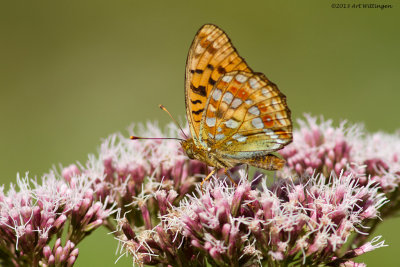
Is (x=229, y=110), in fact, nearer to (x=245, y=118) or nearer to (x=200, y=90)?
(x=245, y=118)

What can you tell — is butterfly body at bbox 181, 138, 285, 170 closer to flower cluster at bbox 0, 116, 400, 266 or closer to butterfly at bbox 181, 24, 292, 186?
butterfly at bbox 181, 24, 292, 186

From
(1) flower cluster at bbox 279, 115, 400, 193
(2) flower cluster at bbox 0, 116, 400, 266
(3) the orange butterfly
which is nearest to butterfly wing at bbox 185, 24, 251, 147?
(3) the orange butterfly

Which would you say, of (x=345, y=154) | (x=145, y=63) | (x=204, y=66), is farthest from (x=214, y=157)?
(x=145, y=63)

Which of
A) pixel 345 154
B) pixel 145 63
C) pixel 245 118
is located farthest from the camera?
pixel 145 63

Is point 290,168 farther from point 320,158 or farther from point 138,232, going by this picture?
point 138,232

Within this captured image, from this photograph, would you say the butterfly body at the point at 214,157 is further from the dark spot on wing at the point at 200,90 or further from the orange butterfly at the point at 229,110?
the dark spot on wing at the point at 200,90

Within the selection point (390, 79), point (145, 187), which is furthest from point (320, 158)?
point (390, 79)

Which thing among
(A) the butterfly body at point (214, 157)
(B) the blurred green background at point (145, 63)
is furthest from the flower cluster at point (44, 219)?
(B) the blurred green background at point (145, 63)
